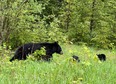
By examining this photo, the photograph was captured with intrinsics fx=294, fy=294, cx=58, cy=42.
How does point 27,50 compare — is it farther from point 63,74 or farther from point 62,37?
point 63,74

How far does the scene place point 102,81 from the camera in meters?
4.70

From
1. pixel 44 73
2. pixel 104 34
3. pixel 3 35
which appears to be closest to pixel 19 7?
pixel 3 35

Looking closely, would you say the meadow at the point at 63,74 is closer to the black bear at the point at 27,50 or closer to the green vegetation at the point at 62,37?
the green vegetation at the point at 62,37

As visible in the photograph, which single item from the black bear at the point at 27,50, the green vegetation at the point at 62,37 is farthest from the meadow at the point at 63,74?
the black bear at the point at 27,50

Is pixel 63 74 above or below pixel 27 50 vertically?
above

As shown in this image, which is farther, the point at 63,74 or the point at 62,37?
the point at 62,37

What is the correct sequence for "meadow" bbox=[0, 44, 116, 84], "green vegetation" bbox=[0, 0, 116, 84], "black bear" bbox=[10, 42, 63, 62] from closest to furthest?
"meadow" bbox=[0, 44, 116, 84], "green vegetation" bbox=[0, 0, 116, 84], "black bear" bbox=[10, 42, 63, 62]

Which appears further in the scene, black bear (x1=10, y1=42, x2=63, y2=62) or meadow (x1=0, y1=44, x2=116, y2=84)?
black bear (x1=10, y1=42, x2=63, y2=62)

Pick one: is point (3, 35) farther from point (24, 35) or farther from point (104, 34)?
point (104, 34)

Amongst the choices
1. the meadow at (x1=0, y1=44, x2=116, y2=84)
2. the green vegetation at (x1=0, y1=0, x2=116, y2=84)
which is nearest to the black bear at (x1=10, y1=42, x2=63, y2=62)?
the green vegetation at (x1=0, y1=0, x2=116, y2=84)

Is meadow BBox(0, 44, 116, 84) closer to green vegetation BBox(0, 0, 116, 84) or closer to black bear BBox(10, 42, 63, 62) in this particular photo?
green vegetation BBox(0, 0, 116, 84)

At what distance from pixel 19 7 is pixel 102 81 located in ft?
24.3

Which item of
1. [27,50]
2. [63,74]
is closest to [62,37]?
[27,50]

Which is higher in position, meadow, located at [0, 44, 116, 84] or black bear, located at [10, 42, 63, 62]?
meadow, located at [0, 44, 116, 84]
